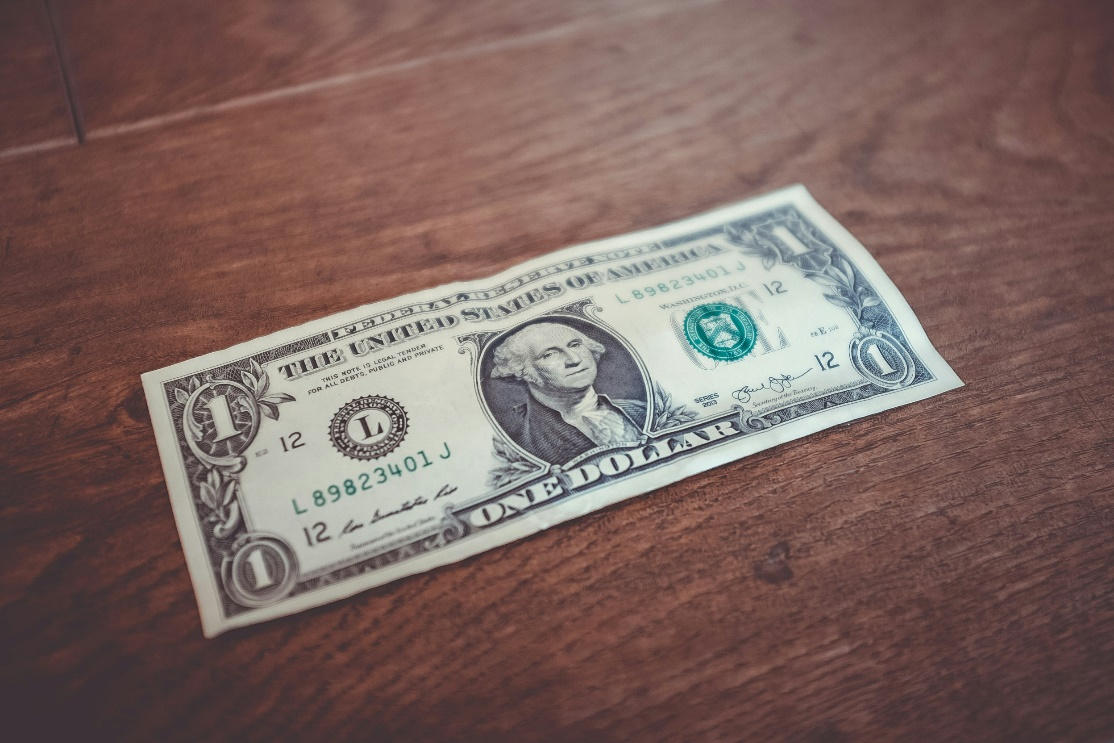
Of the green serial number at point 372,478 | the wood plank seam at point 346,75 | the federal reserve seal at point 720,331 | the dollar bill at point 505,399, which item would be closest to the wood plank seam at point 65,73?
the wood plank seam at point 346,75

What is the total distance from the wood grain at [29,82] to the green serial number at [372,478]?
0.46m

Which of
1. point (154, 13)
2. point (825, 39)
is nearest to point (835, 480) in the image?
point (825, 39)

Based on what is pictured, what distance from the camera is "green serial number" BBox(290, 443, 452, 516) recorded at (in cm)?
50

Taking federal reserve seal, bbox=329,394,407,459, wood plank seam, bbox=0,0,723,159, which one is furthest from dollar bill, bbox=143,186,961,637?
wood plank seam, bbox=0,0,723,159

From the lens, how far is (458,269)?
62 centimetres

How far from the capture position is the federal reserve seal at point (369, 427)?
52 centimetres

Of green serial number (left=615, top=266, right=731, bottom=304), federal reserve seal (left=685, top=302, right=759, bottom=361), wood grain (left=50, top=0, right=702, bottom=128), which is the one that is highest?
wood grain (left=50, top=0, right=702, bottom=128)

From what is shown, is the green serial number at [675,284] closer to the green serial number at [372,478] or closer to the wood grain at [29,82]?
the green serial number at [372,478]

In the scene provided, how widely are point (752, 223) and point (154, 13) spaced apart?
26.7 inches

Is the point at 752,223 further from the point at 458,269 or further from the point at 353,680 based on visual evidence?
the point at 353,680
